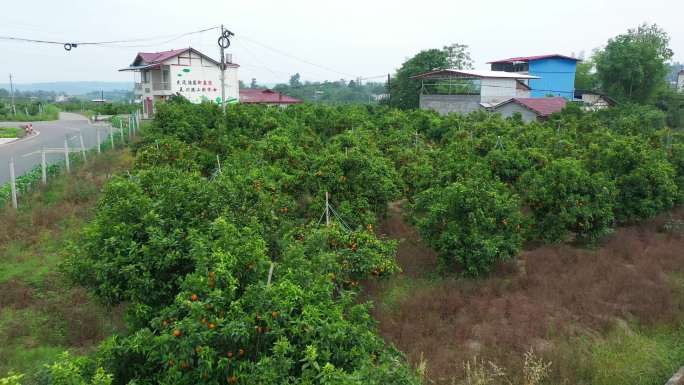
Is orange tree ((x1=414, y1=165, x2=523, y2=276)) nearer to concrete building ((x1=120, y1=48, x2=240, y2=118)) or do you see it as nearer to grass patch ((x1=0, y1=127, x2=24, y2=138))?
grass patch ((x1=0, y1=127, x2=24, y2=138))

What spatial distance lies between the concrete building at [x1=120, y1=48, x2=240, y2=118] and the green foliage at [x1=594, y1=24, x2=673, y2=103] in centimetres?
3167

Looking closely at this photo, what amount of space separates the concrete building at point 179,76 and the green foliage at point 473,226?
109 feet

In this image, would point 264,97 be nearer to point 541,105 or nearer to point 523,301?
point 541,105

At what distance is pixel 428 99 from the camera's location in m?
34.8

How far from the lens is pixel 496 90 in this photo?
1344 inches

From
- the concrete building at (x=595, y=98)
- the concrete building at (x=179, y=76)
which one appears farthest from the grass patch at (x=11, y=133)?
the concrete building at (x=595, y=98)

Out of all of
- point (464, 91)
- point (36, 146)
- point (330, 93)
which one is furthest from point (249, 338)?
point (330, 93)

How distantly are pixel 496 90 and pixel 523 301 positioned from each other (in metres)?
27.3

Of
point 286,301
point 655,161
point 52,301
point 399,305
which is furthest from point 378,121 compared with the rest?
point 286,301

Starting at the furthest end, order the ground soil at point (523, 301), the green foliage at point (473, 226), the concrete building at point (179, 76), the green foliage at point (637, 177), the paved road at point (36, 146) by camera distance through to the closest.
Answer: the concrete building at point (179, 76) < the paved road at point (36, 146) < the green foliage at point (637, 177) < the green foliage at point (473, 226) < the ground soil at point (523, 301)

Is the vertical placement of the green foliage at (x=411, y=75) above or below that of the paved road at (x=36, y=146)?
above

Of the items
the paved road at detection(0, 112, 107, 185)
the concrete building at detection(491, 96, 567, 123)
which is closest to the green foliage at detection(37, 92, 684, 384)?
the paved road at detection(0, 112, 107, 185)

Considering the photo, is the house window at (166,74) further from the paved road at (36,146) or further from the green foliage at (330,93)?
the green foliage at (330,93)

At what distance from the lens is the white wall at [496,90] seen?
33344 millimetres
